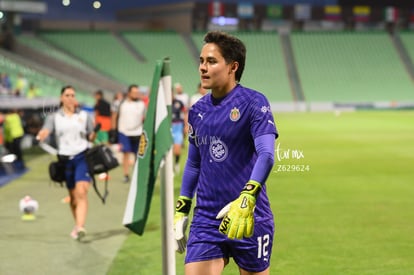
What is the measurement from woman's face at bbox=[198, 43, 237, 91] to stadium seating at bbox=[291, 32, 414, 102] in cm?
4923

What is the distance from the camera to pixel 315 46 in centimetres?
6106

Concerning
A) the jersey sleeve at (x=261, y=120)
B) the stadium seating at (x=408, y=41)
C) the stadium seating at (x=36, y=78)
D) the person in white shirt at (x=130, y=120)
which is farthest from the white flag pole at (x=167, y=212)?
the stadium seating at (x=408, y=41)

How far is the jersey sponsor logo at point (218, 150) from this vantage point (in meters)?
4.40

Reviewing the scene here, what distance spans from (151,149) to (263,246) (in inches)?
51.0

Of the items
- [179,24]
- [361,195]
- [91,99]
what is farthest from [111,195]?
[179,24]

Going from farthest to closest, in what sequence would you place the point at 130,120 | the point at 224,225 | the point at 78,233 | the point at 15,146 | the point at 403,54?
the point at 403,54 → the point at 15,146 → the point at 130,120 → the point at 78,233 → the point at 224,225

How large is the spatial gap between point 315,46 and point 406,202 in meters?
49.8

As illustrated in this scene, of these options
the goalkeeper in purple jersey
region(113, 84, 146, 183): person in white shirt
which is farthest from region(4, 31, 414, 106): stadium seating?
the goalkeeper in purple jersey

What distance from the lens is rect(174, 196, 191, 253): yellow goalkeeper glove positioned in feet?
15.0

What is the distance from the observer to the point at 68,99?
9.22 m

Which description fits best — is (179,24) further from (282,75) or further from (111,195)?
(111,195)
